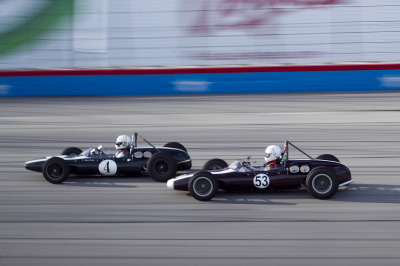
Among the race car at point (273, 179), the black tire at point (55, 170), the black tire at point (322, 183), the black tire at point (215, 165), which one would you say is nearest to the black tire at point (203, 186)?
the race car at point (273, 179)

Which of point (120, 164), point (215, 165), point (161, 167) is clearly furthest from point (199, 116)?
point (215, 165)

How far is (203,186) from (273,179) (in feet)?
2.76

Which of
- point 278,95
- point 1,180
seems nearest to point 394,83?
point 278,95

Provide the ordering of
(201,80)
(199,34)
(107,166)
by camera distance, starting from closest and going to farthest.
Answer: (107,166)
(201,80)
(199,34)

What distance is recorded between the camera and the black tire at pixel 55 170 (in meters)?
8.50

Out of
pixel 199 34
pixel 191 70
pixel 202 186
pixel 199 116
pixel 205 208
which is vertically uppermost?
pixel 199 34

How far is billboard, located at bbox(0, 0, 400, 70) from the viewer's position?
55.3ft

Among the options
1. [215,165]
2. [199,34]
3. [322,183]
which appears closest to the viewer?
[322,183]

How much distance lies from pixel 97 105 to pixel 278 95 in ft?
15.0

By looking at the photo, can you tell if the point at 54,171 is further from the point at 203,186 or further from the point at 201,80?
the point at 201,80

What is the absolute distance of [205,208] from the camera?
7.18 metres

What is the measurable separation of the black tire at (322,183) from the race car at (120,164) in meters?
1.94

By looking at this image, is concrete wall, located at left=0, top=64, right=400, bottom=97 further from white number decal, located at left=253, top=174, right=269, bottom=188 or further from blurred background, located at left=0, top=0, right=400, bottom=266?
white number decal, located at left=253, top=174, right=269, bottom=188

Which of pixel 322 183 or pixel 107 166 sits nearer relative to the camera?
pixel 322 183
